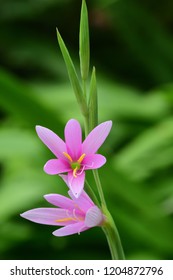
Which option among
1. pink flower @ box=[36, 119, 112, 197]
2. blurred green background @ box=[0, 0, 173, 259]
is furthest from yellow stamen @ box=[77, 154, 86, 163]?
blurred green background @ box=[0, 0, 173, 259]

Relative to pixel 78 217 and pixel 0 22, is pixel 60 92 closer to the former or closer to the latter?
pixel 0 22

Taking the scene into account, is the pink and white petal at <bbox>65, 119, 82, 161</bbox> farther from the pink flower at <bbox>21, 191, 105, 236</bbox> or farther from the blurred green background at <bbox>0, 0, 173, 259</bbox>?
the blurred green background at <bbox>0, 0, 173, 259</bbox>

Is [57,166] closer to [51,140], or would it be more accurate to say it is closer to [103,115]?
[51,140]

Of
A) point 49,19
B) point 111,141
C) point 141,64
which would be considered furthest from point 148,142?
point 49,19

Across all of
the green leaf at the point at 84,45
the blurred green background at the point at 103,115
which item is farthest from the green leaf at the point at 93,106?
the blurred green background at the point at 103,115

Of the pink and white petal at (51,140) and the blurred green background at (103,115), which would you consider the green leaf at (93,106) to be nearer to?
the pink and white petal at (51,140)

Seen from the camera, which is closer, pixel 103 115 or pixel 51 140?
pixel 51 140

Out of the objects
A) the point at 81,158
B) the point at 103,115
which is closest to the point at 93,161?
the point at 81,158
